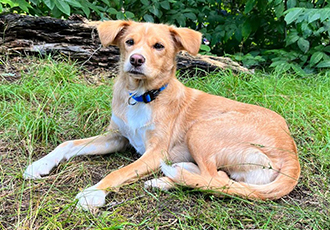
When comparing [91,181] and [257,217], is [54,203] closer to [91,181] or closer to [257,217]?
[91,181]

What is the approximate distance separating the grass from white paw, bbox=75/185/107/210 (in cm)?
6

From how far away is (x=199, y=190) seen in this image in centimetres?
244

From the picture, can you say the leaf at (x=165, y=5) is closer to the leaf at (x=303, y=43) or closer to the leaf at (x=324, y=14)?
the leaf at (x=303, y=43)

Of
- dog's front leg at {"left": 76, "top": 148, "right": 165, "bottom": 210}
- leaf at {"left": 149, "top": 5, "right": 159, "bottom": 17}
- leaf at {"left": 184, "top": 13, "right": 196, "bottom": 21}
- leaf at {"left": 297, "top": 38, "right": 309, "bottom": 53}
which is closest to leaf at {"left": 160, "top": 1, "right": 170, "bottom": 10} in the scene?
leaf at {"left": 149, "top": 5, "right": 159, "bottom": 17}

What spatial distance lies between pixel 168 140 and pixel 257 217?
101cm

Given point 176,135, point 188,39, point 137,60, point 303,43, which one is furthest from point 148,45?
point 303,43

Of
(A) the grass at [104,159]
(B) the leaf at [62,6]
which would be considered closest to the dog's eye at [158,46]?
(A) the grass at [104,159]

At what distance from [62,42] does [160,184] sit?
3.05 metres

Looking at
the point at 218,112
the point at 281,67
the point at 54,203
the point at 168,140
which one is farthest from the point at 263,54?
the point at 54,203

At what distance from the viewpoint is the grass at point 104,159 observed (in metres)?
2.20

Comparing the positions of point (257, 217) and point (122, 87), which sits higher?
point (122, 87)

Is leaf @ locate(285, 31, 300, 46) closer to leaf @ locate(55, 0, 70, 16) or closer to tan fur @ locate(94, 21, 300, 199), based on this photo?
tan fur @ locate(94, 21, 300, 199)

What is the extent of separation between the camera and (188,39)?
300 cm

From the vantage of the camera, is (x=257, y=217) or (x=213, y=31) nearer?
(x=257, y=217)
